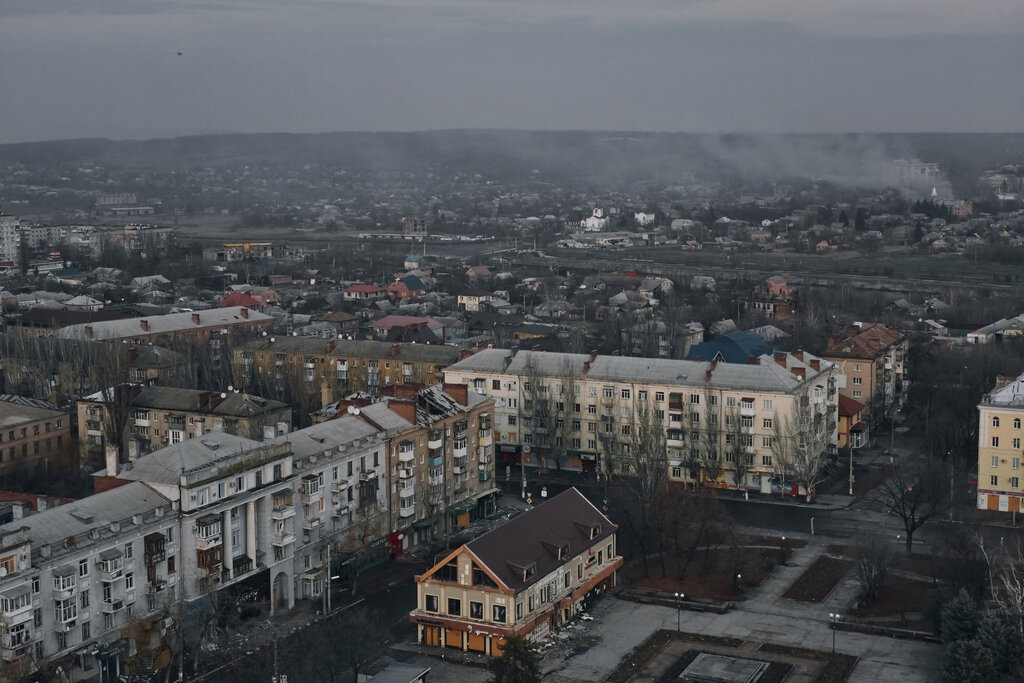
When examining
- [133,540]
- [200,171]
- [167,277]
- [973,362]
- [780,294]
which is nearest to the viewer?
[133,540]

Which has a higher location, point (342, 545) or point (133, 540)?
point (133, 540)

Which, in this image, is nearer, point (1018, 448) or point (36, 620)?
point (36, 620)

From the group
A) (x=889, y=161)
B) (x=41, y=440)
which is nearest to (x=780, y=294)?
(x=41, y=440)

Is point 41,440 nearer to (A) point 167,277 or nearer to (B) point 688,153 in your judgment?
(A) point 167,277

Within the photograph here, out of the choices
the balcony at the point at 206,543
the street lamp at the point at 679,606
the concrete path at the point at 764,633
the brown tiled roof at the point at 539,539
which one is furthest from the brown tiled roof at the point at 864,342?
the balcony at the point at 206,543

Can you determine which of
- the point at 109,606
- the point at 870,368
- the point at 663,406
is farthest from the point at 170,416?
the point at 870,368

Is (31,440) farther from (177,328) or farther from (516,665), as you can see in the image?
(516,665)

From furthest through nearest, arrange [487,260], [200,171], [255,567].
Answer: [200,171], [487,260], [255,567]
